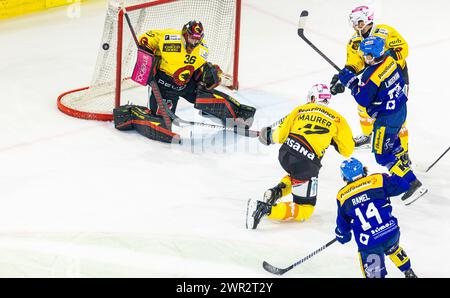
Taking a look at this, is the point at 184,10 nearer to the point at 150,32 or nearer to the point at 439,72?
the point at 150,32

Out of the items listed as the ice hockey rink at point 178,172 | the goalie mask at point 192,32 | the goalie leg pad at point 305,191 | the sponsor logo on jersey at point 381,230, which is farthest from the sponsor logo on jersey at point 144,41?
the sponsor logo on jersey at point 381,230

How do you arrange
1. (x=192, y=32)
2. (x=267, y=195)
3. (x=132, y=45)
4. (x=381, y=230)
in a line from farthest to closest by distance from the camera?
(x=132, y=45)
(x=192, y=32)
(x=267, y=195)
(x=381, y=230)

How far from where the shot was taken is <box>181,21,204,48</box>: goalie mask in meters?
7.29

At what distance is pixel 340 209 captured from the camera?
18.5 ft

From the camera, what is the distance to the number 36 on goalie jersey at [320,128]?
20.9 feet

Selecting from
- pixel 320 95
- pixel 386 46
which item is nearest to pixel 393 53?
pixel 386 46

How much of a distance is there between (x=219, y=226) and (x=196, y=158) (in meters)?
1.02

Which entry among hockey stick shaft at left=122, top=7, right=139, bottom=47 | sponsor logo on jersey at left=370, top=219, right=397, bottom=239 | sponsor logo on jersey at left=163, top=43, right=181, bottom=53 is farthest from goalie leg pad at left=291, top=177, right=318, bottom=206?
hockey stick shaft at left=122, top=7, right=139, bottom=47

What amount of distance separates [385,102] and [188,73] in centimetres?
158

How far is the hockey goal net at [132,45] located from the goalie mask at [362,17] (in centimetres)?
148

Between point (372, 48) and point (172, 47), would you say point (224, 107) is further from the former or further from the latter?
point (372, 48)

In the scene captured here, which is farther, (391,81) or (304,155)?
(391,81)

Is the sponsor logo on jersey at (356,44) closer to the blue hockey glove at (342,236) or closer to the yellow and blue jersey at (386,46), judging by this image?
the yellow and blue jersey at (386,46)

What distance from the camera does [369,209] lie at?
552 centimetres
